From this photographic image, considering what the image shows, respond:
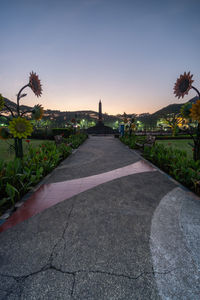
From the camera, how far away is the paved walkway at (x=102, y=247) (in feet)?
4.52

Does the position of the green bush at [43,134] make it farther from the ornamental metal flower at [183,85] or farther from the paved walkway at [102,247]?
the ornamental metal flower at [183,85]

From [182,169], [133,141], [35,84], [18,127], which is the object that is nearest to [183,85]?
[182,169]

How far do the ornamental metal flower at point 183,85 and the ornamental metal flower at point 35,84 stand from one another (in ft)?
13.9

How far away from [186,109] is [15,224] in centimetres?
498

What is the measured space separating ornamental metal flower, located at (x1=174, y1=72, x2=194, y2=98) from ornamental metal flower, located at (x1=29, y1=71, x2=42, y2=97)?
4.24 metres

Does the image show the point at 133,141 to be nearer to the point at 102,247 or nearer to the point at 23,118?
the point at 23,118

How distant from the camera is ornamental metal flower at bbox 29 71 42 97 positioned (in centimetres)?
402

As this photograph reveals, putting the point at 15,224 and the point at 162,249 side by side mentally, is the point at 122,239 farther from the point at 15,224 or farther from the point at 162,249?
the point at 15,224

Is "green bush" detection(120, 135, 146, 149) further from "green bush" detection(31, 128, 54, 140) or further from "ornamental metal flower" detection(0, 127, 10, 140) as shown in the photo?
"green bush" detection(31, 128, 54, 140)

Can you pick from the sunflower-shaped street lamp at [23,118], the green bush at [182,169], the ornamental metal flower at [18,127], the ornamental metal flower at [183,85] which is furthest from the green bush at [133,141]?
the ornamental metal flower at [18,127]

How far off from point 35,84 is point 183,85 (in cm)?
450

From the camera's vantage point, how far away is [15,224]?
2344 millimetres

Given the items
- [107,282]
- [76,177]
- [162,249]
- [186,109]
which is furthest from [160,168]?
[107,282]

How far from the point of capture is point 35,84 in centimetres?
412
